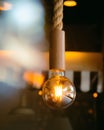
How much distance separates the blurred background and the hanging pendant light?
62 centimetres

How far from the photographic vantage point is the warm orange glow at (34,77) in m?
1.28

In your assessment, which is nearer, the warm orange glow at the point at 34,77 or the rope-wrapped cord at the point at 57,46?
the rope-wrapped cord at the point at 57,46

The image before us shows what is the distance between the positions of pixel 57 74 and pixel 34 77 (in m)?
0.69

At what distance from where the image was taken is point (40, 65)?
130 centimetres

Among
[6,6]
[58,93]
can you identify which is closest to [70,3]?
[6,6]

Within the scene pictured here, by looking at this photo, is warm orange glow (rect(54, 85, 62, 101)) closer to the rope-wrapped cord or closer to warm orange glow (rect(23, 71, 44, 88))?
the rope-wrapped cord

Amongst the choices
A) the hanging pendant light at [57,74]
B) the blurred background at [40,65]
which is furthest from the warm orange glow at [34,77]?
the hanging pendant light at [57,74]

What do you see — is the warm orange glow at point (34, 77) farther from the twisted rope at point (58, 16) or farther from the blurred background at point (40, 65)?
the twisted rope at point (58, 16)

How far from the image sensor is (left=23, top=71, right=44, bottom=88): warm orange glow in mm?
1278

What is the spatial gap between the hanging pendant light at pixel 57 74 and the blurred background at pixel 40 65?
0.62 m

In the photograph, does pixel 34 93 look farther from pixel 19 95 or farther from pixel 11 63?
pixel 11 63

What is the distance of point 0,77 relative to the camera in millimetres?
1288

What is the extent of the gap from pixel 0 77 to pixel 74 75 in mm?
327

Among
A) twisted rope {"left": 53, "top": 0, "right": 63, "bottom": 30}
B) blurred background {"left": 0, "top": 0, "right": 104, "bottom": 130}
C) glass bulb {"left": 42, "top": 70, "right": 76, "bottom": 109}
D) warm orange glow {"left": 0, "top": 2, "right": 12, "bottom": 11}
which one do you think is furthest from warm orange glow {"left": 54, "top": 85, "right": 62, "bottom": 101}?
warm orange glow {"left": 0, "top": 2, "right": 12, "bottom": 11}
